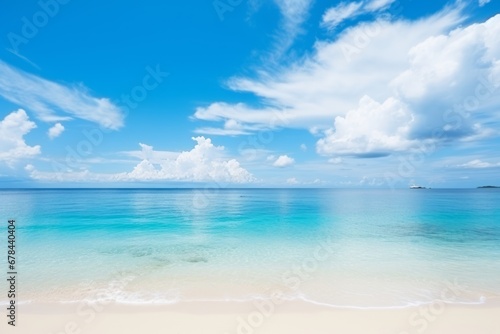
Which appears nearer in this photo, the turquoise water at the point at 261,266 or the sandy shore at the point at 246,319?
the sandy shore at the point at 246,319

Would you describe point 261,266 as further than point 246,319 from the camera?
Yes

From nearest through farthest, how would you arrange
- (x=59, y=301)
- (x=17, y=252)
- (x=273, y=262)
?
1. (x=59, y=301)
2. (x=273, y=262)
3. (x=17, y=252)

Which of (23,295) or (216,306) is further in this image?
(23,295)

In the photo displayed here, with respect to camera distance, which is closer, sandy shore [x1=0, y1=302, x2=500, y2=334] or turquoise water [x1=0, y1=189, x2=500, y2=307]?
sandy shore [x1=0, y1=302, x2=500, y2=334]

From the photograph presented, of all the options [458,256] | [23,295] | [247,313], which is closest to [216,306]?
[247,313]

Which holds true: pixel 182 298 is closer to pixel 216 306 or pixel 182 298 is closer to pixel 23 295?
pixel 216 306

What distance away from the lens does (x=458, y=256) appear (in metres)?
17.6

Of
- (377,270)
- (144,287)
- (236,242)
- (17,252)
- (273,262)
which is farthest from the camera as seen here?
(236,242)

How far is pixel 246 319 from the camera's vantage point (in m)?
9.23

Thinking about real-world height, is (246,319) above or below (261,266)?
below

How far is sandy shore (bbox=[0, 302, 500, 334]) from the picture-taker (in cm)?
861

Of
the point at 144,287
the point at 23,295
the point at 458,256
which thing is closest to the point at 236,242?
the point at 144,287

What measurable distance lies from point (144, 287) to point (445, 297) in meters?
13.2

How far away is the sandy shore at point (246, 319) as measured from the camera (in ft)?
28.2
